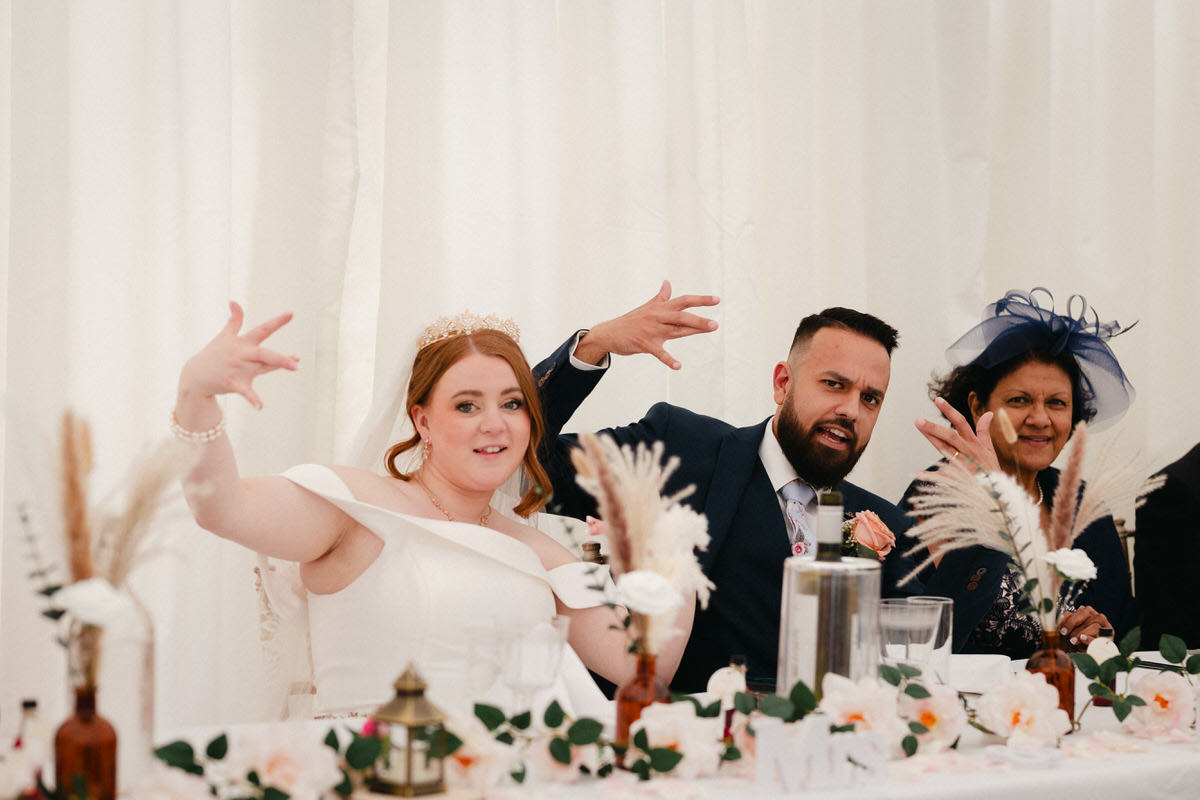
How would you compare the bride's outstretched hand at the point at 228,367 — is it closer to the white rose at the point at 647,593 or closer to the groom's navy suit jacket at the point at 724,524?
the white rose at the point at 647,593

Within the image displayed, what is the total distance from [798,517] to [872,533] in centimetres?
28

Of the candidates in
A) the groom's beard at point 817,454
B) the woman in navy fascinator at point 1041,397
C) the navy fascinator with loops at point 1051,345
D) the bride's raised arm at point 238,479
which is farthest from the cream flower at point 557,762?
the navy fascinator with loops at point 1051,345

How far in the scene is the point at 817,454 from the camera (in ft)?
8.49

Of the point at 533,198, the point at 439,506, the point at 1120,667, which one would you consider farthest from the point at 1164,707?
the point at 533,198

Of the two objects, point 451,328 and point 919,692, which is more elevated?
point 451,328

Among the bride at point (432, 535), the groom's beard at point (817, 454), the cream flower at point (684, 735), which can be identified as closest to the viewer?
the cream flower at point (684, 735)

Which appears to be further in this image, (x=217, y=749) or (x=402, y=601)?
(x=402, y=601)

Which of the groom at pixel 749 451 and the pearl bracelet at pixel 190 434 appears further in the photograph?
the groom at pixel 749 451

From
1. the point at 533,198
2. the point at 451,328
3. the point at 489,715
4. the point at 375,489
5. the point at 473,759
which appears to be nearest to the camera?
the point at 473,759

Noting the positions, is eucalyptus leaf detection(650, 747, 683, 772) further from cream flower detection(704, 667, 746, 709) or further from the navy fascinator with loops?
the navy fascinator with loops

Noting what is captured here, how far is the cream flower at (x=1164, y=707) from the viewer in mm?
1570

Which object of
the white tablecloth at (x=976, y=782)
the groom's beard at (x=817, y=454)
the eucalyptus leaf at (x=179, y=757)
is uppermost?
the groom's beard at (x=817, y=454)

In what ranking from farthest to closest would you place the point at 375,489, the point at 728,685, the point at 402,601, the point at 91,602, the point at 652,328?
the point at 652,328
the point at 375,489
the point at 402,601
the point at 728,685
the point at 91,602

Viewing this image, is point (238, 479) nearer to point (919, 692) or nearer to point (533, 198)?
point (919, 692)
